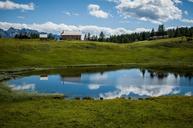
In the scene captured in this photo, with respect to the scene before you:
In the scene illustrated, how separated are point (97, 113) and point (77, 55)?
11101cm

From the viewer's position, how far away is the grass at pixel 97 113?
3984 cm

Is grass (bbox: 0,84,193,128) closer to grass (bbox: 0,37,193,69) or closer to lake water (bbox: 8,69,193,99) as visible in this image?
lake water (bbox: 8,69,193,99)

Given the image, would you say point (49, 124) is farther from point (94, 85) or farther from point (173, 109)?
point (94, 85)

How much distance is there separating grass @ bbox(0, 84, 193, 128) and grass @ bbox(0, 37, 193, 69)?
69769mm

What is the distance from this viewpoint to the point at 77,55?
6117 inches

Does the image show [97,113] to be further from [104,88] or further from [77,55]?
[77,55]

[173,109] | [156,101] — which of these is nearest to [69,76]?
[156,101]

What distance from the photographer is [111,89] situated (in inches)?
2980

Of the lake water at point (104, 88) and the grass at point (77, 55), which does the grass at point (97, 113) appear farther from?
the grass at point (77, 55)

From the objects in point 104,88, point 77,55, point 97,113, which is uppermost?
point 77,55

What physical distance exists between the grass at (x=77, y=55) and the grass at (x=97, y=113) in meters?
69.8

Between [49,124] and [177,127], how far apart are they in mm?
16773

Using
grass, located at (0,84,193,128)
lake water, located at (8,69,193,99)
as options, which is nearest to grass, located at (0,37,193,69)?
lake water, located at (8,69,193,99)

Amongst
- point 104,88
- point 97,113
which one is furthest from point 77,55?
point 97,113
